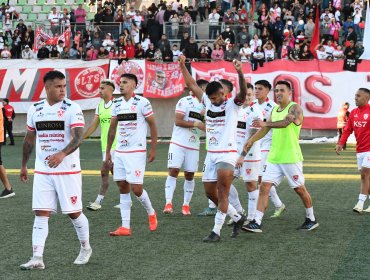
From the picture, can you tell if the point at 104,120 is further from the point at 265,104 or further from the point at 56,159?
the point at 56,159

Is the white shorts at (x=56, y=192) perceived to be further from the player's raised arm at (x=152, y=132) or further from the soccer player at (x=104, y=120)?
the soccer player at (x=104, y=120)

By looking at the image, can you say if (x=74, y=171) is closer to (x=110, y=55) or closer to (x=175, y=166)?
(x=175, y=166)

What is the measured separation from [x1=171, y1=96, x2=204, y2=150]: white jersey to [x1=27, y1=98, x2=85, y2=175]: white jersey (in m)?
4.63

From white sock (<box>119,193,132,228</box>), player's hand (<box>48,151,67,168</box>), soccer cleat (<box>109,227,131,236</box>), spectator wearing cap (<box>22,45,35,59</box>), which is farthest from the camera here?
spectator wearing cap (<box>22,45,35,59</box>)

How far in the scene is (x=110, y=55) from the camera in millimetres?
35531

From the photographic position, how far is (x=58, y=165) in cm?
938

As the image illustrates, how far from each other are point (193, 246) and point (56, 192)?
7.15 feet

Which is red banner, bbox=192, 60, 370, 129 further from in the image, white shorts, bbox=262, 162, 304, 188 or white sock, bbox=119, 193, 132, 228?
white sock, bbox=119, 193, 132, 228

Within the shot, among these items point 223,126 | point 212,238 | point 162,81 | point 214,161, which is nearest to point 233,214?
point 212,238

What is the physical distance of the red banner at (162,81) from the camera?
34.7 meters

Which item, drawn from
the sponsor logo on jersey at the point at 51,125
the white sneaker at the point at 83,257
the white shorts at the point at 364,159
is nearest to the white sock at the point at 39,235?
the white sneaker at the point at 83,257

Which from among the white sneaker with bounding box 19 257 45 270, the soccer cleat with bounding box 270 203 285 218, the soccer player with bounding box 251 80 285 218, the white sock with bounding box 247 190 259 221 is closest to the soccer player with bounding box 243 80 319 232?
the soccer player with bounding box 251 80 285 218

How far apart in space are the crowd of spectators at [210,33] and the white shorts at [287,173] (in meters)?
21.8

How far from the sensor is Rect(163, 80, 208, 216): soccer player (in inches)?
553
